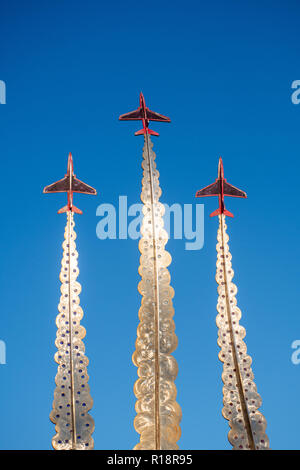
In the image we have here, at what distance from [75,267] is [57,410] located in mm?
1046

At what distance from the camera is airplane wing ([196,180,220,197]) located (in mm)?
4629

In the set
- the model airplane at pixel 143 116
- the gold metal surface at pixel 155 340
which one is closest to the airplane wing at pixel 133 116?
the model airplane at pixel 143 116

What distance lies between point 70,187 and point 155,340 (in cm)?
140

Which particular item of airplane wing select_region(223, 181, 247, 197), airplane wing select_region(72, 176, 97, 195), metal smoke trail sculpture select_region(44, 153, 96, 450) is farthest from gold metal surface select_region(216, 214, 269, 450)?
airplane wing select_region(72, 176, 97, 195)

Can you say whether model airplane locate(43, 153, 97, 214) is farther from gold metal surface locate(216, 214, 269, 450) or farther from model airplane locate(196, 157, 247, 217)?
gold metal surface locate(216, 214, 269, 450)

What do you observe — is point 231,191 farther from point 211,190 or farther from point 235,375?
point 235,375

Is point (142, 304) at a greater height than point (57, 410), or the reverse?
point (142, 304)

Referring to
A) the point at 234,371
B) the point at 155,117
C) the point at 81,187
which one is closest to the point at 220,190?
the point at 155,117

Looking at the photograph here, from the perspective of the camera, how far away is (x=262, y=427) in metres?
3.85

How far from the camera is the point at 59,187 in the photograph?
4.53 m

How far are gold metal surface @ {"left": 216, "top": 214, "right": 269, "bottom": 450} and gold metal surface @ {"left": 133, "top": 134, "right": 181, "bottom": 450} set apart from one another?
0.36 meters

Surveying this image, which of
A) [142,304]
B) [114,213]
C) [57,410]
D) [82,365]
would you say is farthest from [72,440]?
[114,213]

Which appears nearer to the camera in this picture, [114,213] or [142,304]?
[142,304]
